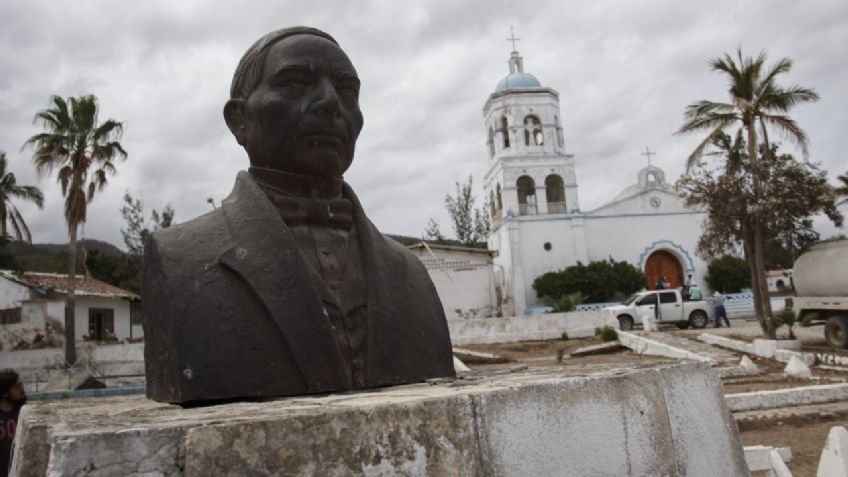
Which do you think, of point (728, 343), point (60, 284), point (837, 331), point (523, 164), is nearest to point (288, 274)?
point (728, 343)

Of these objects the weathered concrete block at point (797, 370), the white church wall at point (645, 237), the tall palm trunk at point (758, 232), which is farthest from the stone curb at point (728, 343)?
the white church wall at point (645, 237)

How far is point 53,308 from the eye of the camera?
22.7 m

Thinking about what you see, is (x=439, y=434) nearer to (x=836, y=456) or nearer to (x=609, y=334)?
(x=836, y=456)

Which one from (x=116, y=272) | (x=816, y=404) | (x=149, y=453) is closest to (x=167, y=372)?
(x=149, y=453)

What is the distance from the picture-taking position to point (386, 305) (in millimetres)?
3361

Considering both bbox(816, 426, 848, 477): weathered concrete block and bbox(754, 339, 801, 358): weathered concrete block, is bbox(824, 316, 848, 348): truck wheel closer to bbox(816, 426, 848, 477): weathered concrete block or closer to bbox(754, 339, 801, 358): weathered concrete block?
bbox(754, 339, 801, 358): weathered concrete block

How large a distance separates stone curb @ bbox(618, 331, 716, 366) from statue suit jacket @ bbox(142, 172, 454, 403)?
395 inches

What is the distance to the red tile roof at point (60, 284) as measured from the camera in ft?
76.9

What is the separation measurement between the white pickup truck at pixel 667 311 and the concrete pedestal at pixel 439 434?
61.0ft

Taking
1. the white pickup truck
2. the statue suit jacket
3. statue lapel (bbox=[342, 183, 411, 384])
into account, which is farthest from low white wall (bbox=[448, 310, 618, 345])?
the statue suit jacket

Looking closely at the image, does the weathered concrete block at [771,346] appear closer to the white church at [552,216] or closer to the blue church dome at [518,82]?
the white church at [552,216]

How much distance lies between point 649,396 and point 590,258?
100 ft

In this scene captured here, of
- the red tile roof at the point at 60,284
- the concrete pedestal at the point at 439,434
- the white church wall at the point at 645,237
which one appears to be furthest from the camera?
the white church wall at the point at 645,237

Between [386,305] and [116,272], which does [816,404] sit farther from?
[116,272]
